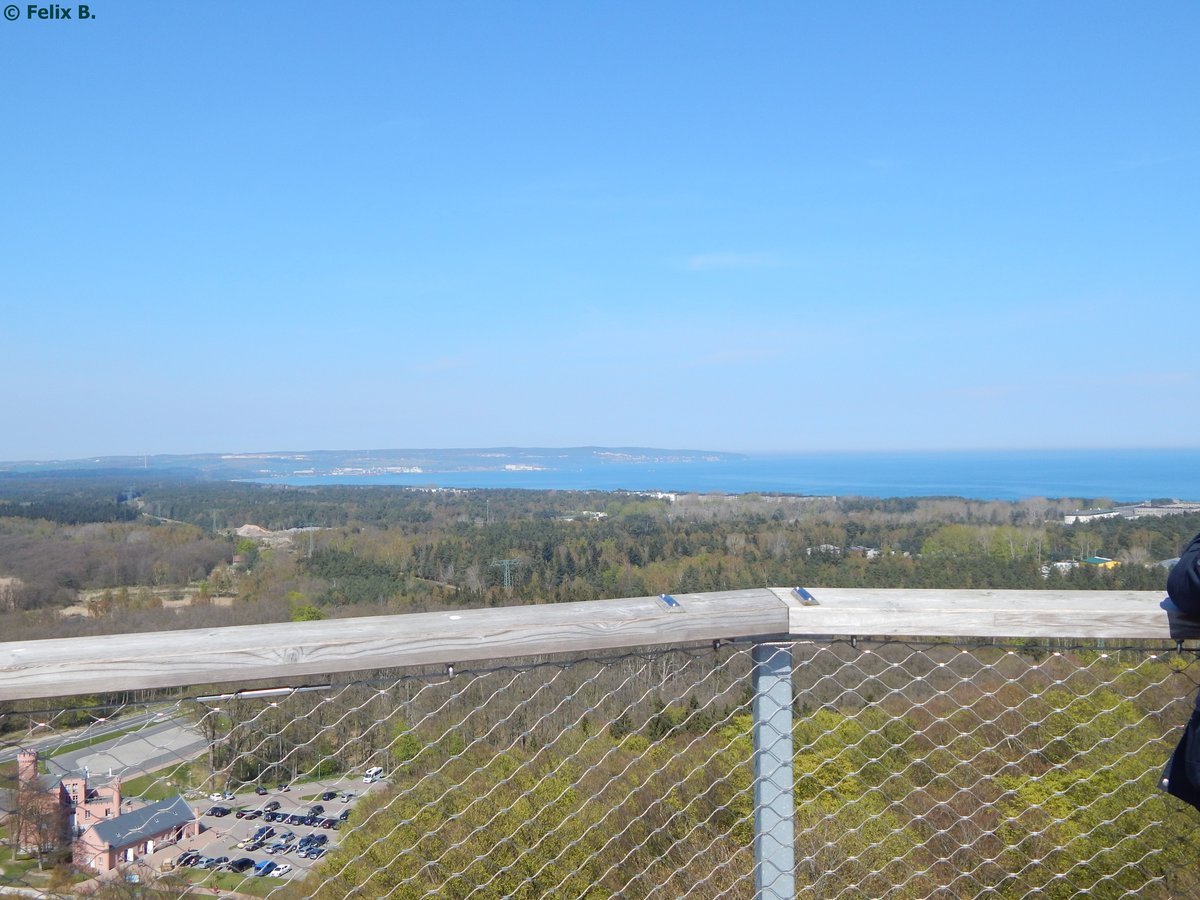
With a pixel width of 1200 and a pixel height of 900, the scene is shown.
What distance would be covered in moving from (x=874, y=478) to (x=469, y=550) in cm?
3712

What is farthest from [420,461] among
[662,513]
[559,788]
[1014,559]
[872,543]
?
[559,788]

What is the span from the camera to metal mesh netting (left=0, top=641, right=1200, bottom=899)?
156 cm

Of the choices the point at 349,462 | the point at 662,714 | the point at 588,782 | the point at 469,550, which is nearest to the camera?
the point at 662,714

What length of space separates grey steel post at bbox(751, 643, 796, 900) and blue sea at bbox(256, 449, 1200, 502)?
21911 mm

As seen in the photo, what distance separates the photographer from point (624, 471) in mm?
72250

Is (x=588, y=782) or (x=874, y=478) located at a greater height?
(x=588, y=782)

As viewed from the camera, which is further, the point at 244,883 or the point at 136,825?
the point at 244,883

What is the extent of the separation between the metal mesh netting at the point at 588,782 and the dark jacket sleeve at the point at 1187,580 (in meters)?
0.20

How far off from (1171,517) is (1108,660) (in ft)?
40.3

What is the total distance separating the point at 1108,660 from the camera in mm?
2266

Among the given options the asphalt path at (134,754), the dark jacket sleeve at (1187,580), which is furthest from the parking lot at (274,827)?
the dark jacket sleeve at (1187,580)

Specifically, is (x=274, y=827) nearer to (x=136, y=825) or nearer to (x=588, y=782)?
(x=136, y=825)

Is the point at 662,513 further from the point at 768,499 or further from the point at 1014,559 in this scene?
the point at 1014,559

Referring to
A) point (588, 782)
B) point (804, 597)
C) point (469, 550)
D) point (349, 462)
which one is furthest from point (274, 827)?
point (349, 462)
